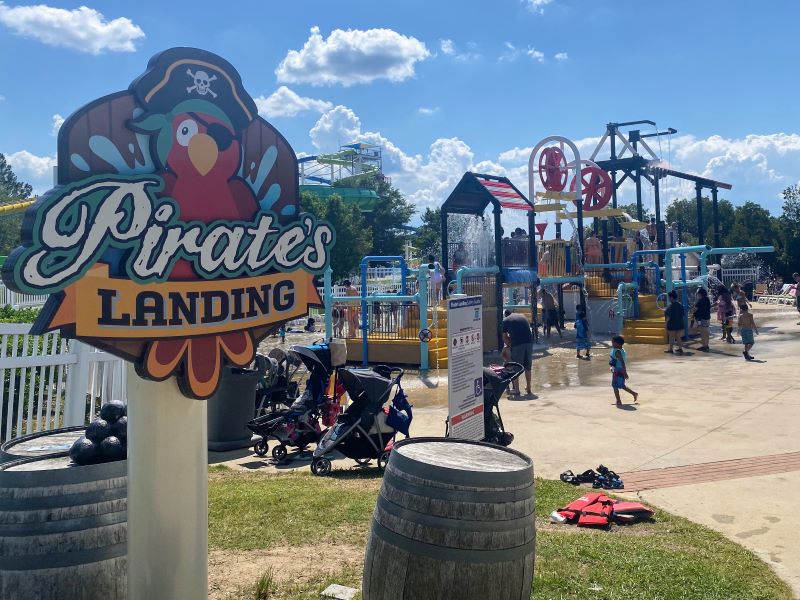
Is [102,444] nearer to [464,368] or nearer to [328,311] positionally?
[464,368]

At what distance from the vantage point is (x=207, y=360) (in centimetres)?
355

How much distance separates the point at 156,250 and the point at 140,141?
505 millimetres

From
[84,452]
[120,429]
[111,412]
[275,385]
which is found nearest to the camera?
[84,452]

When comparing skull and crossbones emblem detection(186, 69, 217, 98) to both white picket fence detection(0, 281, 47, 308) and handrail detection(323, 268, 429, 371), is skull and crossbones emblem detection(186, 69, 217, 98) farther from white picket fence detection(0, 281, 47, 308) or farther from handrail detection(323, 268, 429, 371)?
white picket fence detection(0, 281, 47, 308)

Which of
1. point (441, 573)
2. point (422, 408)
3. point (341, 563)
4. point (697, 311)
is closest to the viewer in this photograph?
point (441, 573)

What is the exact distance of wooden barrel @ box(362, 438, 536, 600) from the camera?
10.8 feet

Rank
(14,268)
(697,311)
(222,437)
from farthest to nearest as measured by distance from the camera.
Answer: (697,311) < (222,437) < (14,268)

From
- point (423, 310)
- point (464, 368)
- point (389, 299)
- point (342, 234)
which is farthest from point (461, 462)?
point (342, 234)

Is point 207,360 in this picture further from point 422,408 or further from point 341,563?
point 422,408

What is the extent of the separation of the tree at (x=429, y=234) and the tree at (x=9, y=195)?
1328 inches

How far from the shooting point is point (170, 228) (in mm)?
3389

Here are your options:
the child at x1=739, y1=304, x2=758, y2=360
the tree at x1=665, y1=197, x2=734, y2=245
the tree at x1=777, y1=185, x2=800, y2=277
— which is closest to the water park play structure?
the child at x1=739, y1=304, x2=758, y2=360

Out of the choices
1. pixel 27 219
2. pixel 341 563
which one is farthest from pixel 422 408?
pixel 27 219

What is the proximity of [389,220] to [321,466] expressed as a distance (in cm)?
6919
